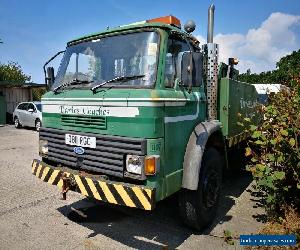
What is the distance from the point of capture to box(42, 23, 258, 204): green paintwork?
138 inches

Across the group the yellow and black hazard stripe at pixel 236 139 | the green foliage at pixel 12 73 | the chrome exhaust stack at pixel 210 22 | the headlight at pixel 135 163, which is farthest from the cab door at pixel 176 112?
the green foliage at pixel 12 73

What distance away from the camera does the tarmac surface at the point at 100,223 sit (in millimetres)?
4082

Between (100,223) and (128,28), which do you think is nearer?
(128,28)

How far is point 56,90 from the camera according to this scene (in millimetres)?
4457

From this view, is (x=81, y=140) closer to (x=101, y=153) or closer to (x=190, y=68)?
(x=101, y=153)

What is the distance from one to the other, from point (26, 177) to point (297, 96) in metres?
5.81

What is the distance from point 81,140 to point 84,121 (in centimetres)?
24

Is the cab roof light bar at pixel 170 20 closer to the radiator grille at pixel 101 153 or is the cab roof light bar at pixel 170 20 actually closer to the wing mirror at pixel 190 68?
the wing mirror at pixel 190 68

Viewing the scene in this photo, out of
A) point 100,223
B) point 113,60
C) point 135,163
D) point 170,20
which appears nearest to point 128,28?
point 113,60

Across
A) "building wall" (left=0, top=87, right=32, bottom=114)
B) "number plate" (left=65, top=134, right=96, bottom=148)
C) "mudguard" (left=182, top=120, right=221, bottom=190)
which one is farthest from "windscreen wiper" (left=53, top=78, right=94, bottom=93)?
"building wall" (left=0, top=87, right=32, bottom=114)

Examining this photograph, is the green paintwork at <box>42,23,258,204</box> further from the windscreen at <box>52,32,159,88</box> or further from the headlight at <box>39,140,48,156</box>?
the headlight at <box>39,140,48,156</box>

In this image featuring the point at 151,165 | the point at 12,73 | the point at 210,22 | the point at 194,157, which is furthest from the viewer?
the point at 12,73

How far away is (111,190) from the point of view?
3.62 m

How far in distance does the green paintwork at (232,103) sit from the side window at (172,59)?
147 centimetres
